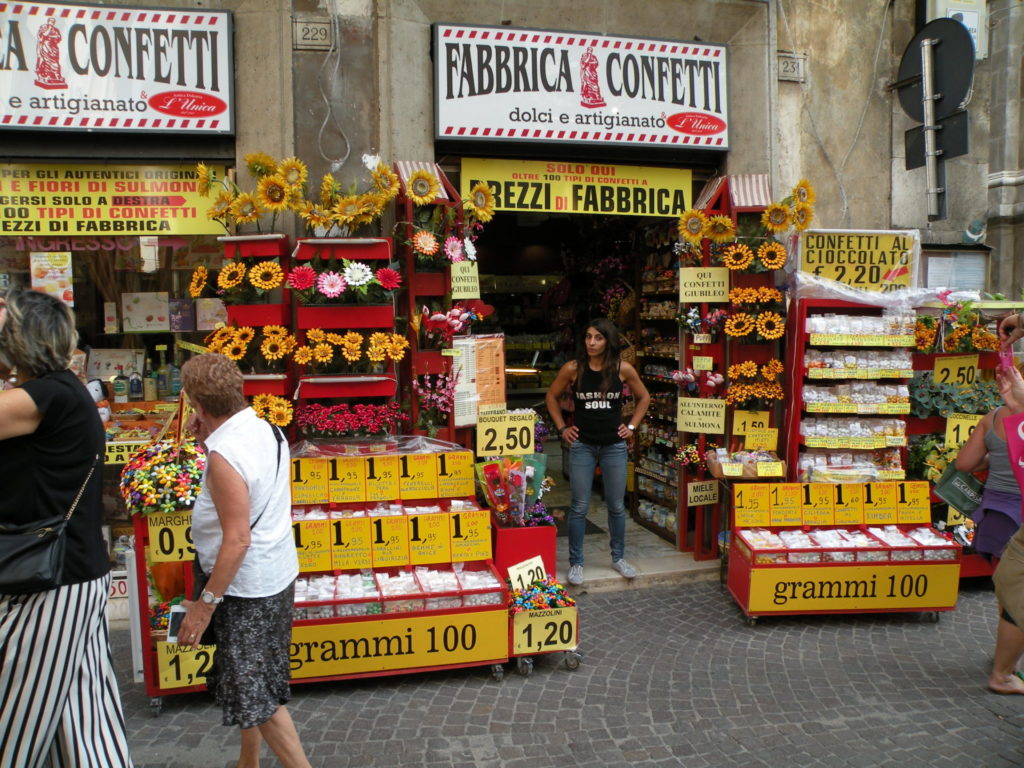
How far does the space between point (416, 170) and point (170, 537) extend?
3.02m

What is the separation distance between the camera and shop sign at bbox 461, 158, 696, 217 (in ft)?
19.7

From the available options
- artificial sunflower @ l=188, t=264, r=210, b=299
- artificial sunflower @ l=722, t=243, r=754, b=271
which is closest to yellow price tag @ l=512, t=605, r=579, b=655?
artificial sunflower @ l=722, t=243, r=754, b=271

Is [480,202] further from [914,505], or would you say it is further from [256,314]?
[914,505]

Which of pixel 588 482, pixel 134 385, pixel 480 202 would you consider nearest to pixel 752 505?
pixel 588 482

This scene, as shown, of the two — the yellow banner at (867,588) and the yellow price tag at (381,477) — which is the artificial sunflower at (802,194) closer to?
the yellow banner at (867,588)

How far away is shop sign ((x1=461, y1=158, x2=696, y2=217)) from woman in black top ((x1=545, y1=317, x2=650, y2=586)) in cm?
109

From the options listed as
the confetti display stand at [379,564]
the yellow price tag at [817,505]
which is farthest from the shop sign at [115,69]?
the yellow price tag at [817,505]

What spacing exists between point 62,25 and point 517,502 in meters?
4.53

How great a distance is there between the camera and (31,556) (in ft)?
8.29

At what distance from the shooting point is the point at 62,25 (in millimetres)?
5156

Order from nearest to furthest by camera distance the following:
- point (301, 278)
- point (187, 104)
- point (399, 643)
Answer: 1. point (399, 643)
2. point (301, 278)
3. point (187, 104)

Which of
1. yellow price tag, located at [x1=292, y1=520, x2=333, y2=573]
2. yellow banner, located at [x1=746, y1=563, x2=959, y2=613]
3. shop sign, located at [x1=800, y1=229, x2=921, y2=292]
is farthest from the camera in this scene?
shop sign, located at [x1=800, y1=229, x2=921, y2=292]

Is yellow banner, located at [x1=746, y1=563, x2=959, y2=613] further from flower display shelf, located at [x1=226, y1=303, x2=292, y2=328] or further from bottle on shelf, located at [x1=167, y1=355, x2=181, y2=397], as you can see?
bottle on shelf, located at [x1=167, y1=355, x2=181, y2=397]

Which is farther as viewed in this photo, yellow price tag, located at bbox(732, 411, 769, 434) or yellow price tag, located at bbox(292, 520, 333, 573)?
yellow price tag, located at bbox(732, 411, 769, 434)
